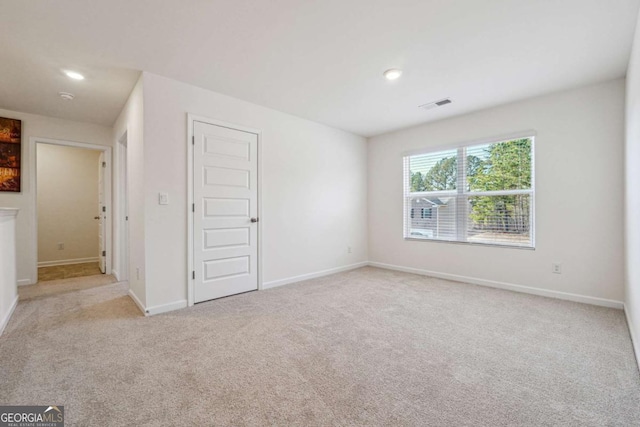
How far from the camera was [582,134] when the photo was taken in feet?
10.5

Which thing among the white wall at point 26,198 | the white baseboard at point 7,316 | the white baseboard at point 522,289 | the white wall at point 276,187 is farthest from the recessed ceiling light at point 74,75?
the white baseboard at point 522,289

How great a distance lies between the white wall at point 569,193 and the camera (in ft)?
9.95

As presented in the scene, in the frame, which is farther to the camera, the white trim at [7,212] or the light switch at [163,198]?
the light switch at [163,198]

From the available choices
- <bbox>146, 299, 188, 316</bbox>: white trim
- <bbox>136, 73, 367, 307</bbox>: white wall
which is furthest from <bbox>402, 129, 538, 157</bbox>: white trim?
<bbox>146, 299, 188, 316</bbox>: white trim

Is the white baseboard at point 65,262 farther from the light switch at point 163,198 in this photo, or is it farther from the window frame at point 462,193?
the window frame at point 462,193

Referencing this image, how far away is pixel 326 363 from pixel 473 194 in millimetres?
3363

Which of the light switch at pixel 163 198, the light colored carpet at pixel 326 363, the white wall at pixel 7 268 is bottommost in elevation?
the light colored carpet at pixel 326 363

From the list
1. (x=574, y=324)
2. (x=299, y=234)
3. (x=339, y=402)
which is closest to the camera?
(x=339, y=402)

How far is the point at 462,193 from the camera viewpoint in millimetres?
4211

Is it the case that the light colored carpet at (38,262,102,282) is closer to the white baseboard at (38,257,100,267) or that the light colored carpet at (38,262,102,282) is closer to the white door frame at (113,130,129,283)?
the white baseboard at (38,257,100,267)

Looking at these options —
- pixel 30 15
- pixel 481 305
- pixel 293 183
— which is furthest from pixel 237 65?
pixel 481 305

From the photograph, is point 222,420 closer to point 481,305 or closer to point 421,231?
point 481,305

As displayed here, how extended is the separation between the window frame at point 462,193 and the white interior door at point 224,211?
2.65 meters

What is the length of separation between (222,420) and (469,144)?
4.33 metres
